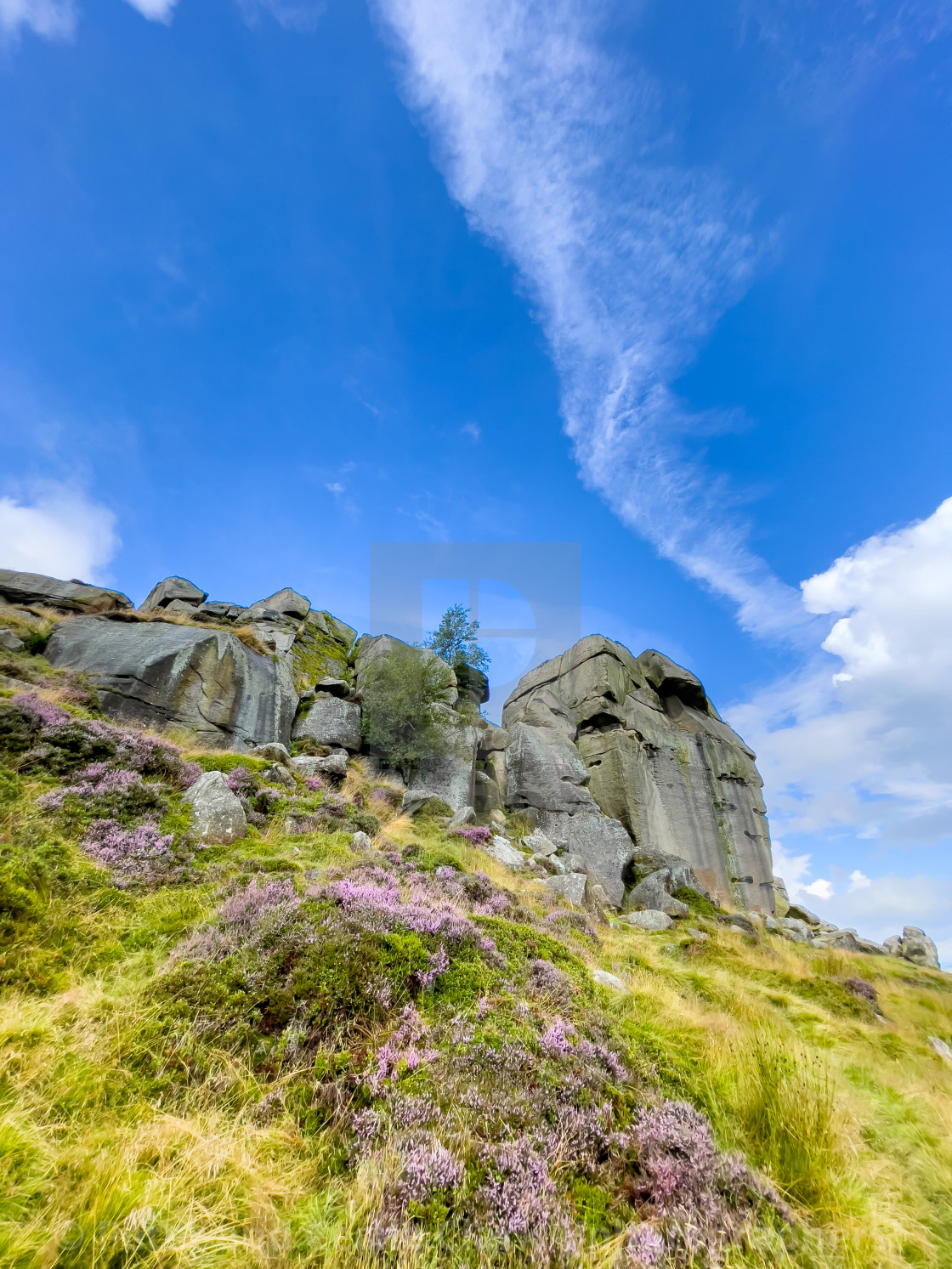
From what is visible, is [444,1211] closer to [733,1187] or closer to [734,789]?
[733,1187]

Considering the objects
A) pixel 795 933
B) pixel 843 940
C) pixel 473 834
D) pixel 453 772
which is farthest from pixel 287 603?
pixel 843 940

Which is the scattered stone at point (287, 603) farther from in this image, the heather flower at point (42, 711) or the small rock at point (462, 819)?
the heather flower at point (42, 711)

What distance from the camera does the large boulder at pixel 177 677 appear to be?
1689cm

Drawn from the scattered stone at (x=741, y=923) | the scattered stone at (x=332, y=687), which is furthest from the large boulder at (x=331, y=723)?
the scattered stone at (x=741, y=923)

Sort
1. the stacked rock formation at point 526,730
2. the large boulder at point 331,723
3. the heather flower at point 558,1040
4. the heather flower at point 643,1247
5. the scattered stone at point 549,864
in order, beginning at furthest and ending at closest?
1. the large boulder at point 331,723
2. the stacked rock formation at point 526,730
3. the scattered stone at point 549,864
4. the heather flower at point 558,1040
5. the heather flower at point 643,1247

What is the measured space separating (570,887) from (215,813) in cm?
1004

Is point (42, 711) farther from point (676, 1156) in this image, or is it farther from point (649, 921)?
point (649, 921)

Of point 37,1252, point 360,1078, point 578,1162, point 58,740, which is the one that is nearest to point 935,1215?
point 578,1162

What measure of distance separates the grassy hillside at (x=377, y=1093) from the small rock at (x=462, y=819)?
8.97 metres

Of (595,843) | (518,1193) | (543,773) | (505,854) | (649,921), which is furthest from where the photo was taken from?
(543,773)

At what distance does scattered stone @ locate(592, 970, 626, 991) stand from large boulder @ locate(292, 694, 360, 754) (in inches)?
656

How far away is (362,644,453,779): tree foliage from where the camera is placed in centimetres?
2288

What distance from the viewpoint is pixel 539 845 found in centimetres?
1902

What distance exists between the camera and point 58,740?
9109 millimetres
